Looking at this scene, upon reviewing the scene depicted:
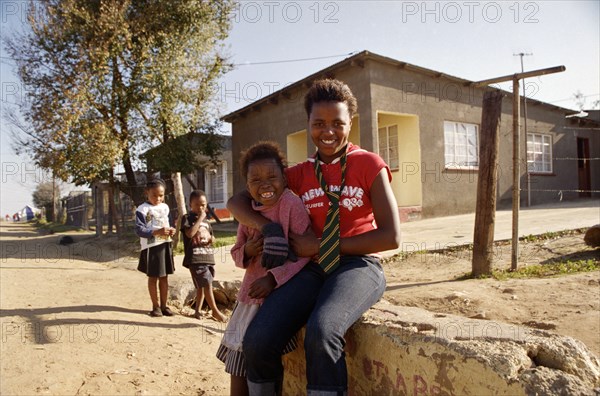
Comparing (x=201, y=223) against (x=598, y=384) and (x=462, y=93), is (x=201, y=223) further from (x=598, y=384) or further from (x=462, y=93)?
(x=462, y=93)

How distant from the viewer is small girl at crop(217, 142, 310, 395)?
87.0 inches

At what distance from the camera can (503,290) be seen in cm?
517

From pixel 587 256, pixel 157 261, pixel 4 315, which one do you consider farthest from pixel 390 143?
pixel 4 315

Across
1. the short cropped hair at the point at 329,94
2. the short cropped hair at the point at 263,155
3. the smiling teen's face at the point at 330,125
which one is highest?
the short cropped hair at the point at 329,94

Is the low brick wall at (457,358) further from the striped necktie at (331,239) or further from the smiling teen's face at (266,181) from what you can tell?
the smiling teen's face at (266,181)

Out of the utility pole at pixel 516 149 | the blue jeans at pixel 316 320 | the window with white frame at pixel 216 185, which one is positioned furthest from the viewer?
the window with white frame at pixel 216 185

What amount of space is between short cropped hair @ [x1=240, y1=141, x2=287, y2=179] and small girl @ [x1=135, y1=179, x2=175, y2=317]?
106 inches

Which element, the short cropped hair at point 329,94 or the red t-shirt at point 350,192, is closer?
the red t-shirt at point 350,192

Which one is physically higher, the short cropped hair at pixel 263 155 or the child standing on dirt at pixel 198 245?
the short cropped hair at pixel 263 155

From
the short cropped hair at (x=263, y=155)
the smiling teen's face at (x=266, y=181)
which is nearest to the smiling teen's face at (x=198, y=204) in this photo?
the short cropped hair at (x=263, y=155)

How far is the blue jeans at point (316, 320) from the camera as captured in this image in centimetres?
185

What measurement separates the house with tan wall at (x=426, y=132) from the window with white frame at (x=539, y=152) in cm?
3

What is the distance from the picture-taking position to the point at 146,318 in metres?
4.78

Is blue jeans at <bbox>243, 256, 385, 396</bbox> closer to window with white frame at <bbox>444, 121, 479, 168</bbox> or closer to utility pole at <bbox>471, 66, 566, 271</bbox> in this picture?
utility pole at <bbox>471, 66, 566, 271</bbox>
